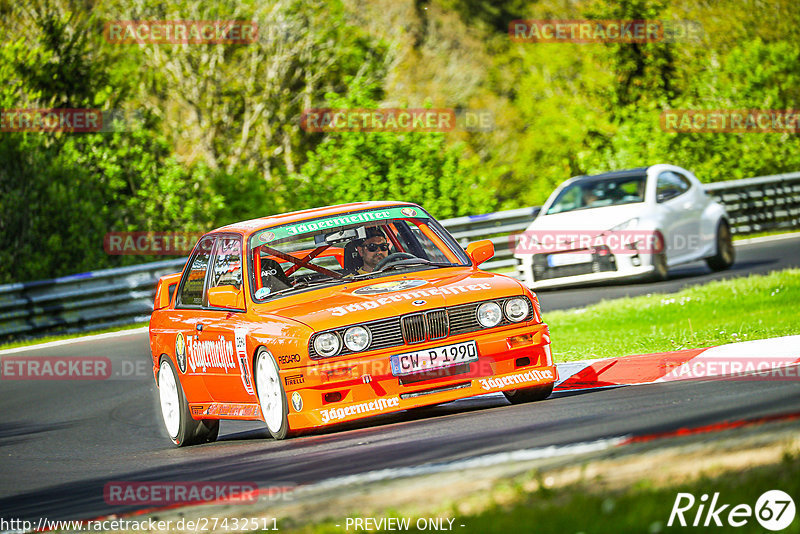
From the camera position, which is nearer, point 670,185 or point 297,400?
point 297,400

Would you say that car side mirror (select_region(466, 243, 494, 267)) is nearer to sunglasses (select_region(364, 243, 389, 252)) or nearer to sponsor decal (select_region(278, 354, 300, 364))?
sunglasses (select_region(364, 243, 389, 252))

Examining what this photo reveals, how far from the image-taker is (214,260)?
10008 mm

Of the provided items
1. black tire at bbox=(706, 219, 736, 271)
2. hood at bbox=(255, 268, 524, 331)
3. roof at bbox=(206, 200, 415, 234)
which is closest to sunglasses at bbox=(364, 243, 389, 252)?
roof at bbox=(206, 200, 415, 234)

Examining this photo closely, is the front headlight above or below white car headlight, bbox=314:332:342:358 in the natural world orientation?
below

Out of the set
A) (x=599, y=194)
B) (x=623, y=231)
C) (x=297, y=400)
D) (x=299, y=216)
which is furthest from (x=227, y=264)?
(x=599, y=194)

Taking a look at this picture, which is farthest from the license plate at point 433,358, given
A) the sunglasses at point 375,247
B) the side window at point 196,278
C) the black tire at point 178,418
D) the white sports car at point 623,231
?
the white sports car at point 623,231

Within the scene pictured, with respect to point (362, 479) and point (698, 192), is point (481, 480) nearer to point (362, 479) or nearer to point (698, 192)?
point (362, 479)

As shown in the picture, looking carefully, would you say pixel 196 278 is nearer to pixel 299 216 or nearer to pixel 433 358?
pixel 299 216

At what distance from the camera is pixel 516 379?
28.5 feet

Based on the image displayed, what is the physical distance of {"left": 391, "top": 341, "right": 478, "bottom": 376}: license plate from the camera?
326 inches

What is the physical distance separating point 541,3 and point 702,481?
180 ft

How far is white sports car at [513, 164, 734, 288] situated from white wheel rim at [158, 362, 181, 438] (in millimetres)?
8087

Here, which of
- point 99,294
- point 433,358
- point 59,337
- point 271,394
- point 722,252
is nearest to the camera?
point 433,358

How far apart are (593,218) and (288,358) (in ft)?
31.9
